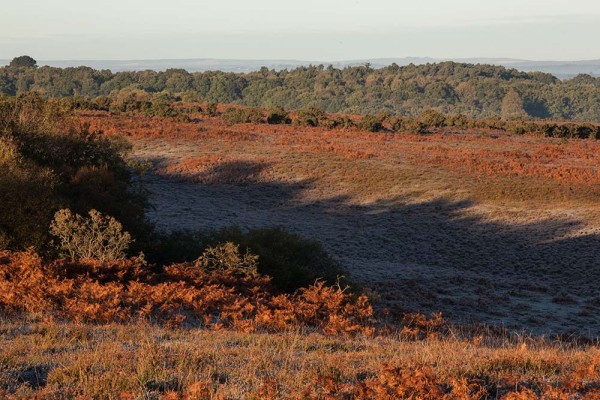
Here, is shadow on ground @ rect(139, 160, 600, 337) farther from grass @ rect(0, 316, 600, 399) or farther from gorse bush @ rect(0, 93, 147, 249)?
grass @ rect(0, 316, 600, 399)

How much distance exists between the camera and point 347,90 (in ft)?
438

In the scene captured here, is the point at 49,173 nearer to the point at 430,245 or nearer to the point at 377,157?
the point at 430,245

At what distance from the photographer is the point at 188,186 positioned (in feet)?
101

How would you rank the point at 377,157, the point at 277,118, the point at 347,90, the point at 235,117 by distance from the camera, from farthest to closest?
the point at 347,90
the point at 277,118
the point at 235,117
the point at 377,157

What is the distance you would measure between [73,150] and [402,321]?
10935 mm

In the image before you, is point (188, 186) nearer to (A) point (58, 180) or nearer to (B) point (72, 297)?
(A) point (58, 180)

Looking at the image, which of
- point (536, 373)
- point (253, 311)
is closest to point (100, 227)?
point (253, 311)

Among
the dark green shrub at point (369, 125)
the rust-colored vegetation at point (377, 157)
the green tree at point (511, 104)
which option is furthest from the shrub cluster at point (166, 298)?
the green tree at point (511, 104)

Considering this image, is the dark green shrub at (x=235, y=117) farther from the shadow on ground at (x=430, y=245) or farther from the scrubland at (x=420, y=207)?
the shadow on ground at (x=430, y=245)

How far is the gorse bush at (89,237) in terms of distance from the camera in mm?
14227

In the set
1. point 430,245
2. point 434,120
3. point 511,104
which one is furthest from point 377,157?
point 511,104

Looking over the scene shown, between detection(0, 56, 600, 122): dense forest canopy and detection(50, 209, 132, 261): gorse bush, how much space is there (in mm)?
99764

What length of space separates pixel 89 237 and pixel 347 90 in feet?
→ 401

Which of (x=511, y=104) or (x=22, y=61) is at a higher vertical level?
(x=22, y=61)
